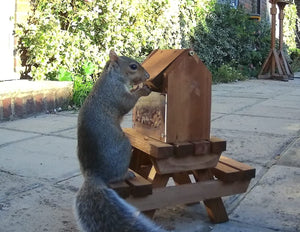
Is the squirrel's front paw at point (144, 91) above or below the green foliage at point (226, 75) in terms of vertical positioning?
below

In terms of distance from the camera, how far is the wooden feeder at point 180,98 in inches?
91.2

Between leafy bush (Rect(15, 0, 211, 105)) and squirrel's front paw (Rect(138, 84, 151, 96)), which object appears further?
leafy bush (Rect(15, 0, 211, 105))

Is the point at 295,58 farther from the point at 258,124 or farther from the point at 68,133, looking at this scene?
the point at 68,133

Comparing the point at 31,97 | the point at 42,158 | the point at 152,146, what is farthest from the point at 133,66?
the point at 31,97

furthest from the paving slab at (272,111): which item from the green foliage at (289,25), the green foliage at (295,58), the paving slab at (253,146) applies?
the green foliage at (289,25)

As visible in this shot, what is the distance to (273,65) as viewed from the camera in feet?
37.1

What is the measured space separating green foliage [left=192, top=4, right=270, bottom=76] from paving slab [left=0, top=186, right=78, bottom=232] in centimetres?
756

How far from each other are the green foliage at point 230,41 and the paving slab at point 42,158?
6386mm

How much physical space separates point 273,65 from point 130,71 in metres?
9.55

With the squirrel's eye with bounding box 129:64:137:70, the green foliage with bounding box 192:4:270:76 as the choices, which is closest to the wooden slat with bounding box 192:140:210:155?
the squirrel's eye with bounding box 129:64:137:70

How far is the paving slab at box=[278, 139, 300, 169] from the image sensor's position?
3.49 m

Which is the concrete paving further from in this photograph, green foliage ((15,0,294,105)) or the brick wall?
green foliage ((15,0,294,105))

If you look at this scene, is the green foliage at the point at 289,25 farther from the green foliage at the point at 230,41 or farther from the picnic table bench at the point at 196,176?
the picnic table bench at the point at 196,176

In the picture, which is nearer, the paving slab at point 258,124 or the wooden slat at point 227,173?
the wooden slat at point 227,173
